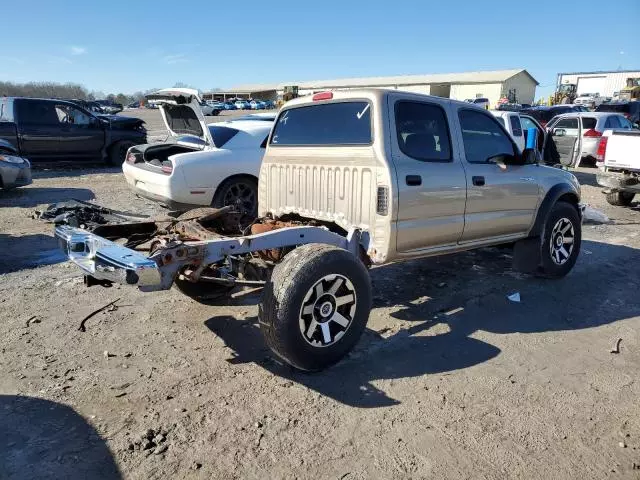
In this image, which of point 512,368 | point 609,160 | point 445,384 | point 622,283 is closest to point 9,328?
point 445,384

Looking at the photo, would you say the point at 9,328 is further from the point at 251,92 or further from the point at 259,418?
the point at 251,92

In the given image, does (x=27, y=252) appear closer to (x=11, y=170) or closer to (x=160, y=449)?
(x=11, y=170)

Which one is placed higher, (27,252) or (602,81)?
(602,81)

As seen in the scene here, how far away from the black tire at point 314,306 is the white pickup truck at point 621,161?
27.8 ft

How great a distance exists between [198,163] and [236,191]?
76 centimetres

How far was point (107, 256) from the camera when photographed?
3.18 metres

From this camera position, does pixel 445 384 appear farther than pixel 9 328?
No

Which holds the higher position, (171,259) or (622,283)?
(171,259)

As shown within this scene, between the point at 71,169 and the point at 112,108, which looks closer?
the point at 71,169

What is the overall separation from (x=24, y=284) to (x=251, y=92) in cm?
9643

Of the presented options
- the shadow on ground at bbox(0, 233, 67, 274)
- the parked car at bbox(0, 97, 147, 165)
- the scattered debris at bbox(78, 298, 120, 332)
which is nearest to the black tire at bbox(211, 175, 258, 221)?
the shadow on ground at bbox(0, 233, 67, 274)

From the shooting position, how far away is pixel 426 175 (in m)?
4.21

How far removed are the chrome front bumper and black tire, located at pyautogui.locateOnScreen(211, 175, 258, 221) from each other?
3.69m

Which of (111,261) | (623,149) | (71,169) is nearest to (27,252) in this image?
(111,261)
